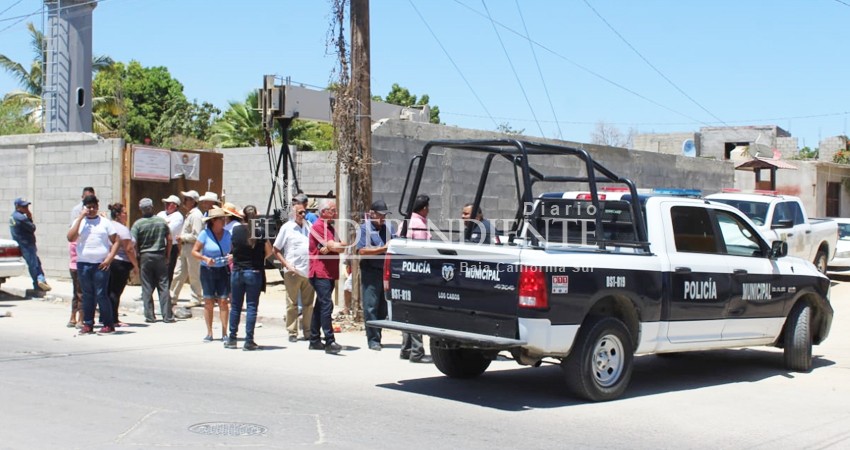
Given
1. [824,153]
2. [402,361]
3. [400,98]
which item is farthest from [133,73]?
[402,361]

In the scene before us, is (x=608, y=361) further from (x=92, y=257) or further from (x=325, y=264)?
(x=92, y=257)

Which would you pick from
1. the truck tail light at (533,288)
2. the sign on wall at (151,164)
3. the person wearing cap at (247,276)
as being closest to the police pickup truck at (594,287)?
the truck tail light at (533,288)

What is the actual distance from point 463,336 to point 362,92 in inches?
228

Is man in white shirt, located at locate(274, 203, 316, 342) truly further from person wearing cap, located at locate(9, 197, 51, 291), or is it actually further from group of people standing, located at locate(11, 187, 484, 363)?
person wearing cap, located at locate(9, 197, 51, 291)

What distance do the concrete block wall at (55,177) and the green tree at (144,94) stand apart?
30941 millimetres

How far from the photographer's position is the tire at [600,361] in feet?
27.1

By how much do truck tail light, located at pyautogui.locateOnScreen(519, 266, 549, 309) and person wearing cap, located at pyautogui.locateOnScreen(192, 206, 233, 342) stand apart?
5064mm

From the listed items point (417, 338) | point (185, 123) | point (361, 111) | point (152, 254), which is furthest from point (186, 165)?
point (185, 123)

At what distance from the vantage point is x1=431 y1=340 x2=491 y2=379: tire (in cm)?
955

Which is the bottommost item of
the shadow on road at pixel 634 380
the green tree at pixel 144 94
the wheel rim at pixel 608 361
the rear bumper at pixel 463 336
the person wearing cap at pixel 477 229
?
the shadow on road at pixel 634 380

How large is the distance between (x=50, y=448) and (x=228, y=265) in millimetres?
5721

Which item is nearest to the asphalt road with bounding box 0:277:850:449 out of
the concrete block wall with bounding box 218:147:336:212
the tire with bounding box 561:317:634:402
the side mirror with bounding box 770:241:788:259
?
the tire with bounding box 561:317:634:402

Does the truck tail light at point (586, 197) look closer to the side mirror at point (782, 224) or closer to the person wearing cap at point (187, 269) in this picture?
the person wearing cap at point (187, 269)

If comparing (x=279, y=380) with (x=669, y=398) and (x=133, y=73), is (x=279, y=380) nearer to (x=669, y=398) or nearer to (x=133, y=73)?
(x=669, y=398)
